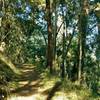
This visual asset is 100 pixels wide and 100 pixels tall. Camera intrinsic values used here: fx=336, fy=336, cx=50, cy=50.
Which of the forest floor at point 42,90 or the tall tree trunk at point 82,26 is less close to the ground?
the tall tree trunk at point 82,26

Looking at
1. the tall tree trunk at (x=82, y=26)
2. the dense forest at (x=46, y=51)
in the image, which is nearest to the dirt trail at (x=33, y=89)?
the dense forest at (x=46, y=51)

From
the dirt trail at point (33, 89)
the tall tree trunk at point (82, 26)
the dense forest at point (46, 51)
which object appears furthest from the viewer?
the tall tree trunk at point (82, 26)

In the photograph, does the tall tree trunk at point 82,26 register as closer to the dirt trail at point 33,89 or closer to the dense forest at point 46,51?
the dense forest at point 46,51

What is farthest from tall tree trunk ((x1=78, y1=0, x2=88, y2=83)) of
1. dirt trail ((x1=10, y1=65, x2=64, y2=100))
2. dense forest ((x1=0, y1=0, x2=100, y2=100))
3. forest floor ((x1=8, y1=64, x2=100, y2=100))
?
dirt trail ((x1=10, y1=65, x2=64, y2=100))

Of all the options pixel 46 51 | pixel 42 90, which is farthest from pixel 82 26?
pixel 42 90

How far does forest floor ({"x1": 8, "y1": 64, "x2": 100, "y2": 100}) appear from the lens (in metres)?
10.6

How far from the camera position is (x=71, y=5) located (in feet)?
84.3

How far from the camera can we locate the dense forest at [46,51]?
448 inches

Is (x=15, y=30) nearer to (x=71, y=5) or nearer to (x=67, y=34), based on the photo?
(x=71, y=5)

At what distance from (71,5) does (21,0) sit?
602 centimetres

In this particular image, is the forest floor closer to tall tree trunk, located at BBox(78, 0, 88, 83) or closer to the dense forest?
the dense forest

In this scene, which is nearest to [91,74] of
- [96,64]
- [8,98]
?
[96,64]

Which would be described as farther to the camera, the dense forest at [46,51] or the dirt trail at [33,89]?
the dense forest at [46,51]

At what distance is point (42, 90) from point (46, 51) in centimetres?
1149
